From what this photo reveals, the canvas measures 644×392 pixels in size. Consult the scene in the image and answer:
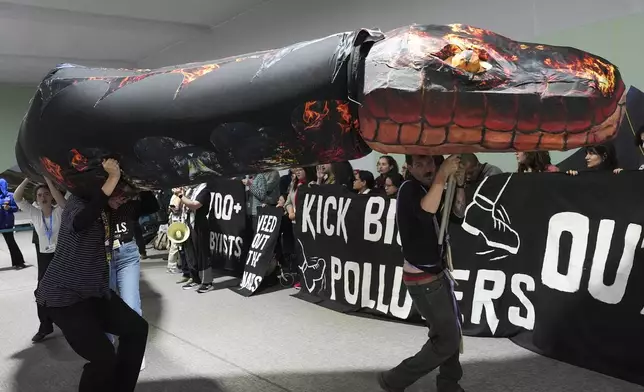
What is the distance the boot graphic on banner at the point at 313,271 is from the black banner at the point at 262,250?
1.48ft

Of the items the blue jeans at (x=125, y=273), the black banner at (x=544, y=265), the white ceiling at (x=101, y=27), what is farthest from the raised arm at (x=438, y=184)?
the white ceiling at (x=101, y=27)

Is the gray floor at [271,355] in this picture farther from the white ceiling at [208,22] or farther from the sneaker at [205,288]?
the white ceiling at [208,22]

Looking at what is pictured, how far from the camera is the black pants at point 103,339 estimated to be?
2.49 m

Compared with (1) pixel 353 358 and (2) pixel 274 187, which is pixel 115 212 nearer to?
(1) pixel 353 358

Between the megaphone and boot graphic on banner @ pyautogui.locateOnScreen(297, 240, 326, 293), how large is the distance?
150 cm

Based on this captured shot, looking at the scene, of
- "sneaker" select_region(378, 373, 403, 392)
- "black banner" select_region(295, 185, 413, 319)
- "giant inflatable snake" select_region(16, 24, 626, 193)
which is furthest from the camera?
"black banner" select_region(295, 185, 413, 319)

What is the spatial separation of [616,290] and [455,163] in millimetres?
1502

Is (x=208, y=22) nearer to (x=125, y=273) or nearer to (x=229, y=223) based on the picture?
(x=229, y=223)

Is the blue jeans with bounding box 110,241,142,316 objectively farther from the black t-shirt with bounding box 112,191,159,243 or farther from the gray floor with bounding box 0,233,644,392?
the gray floor with bounding box 0,233,644,392

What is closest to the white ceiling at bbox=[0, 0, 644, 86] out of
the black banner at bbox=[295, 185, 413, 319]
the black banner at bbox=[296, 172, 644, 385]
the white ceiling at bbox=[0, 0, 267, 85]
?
the white ceiling at bbox=[0, 0, 267, 85]

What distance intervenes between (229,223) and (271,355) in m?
2.93

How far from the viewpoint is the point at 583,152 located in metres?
4.16

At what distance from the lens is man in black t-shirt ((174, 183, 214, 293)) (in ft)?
19.0

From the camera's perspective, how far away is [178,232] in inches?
234
